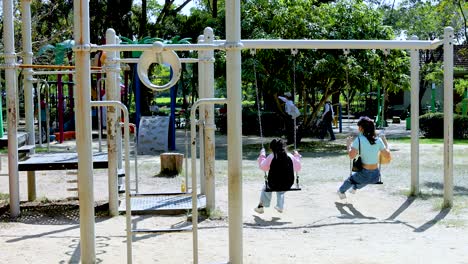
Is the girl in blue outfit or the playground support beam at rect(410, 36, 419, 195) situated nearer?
the girl in blue outfit

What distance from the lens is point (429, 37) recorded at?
41875mm

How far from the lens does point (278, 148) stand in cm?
770

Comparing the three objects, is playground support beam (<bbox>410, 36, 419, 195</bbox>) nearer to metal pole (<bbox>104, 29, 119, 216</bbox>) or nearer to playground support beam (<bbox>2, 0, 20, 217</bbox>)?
metal pole (<bbox>104, 29, 119, 216</bbox>)

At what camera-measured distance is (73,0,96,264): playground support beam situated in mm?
4348

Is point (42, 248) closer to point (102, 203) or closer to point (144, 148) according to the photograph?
point (102, 203)

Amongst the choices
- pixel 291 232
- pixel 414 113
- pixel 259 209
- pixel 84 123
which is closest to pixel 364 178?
pixel 414 113

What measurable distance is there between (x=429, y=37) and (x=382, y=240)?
3798 cm

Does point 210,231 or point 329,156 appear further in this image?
point 329,156

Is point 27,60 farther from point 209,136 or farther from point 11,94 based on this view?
point 209,136

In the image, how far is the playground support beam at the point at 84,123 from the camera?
435 centimetres

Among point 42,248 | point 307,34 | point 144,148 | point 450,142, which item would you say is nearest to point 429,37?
point 307,34

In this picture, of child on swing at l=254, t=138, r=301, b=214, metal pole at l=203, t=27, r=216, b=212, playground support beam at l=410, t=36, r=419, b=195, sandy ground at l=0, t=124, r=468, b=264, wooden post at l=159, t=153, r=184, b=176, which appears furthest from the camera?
wooden post at l=159, t=153, r=184, b=176

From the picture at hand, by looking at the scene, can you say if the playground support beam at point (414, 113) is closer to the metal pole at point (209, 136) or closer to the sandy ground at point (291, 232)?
the sandy ground at point (291, 232)

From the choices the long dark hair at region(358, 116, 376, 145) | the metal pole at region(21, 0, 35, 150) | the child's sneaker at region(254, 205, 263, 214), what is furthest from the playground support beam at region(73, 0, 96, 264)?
the long dark hair at region(358, 116, 376, 145)
